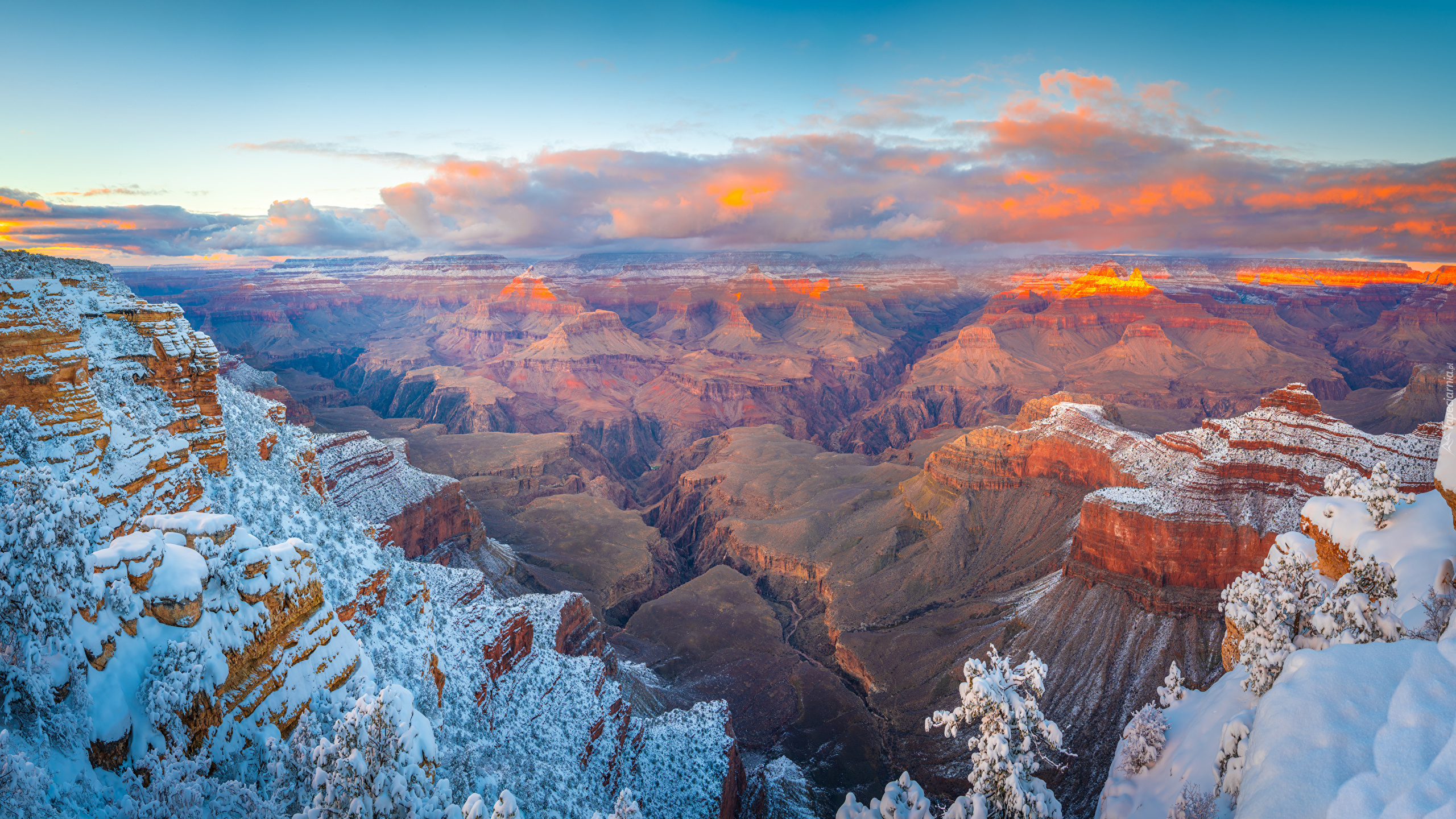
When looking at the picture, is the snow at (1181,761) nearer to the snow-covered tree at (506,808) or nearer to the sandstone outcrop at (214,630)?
the snow-covered tree at (506,808)

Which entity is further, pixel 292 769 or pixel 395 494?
pixel 395 494

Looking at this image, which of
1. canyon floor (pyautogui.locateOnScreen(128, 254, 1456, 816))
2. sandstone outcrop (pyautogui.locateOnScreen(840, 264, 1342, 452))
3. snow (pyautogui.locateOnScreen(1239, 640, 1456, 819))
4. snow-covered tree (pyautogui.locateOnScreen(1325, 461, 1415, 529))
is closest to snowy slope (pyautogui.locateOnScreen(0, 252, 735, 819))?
snow (pyautogui.locateOnScreen(1239, 640, 1456, 819))

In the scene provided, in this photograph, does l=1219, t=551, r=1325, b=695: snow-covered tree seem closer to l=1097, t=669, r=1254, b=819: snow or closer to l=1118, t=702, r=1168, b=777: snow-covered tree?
l=1097, t=669, r=1254, b=819: snow

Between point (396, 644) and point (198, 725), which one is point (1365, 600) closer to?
point (198, 725)

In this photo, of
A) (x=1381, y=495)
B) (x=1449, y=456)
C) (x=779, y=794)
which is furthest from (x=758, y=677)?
(x=1449, y=456)

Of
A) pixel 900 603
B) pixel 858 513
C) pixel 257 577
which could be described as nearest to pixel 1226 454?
pixel 900 603

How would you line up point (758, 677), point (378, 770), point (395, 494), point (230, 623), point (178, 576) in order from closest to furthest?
point (378, 770) → point (178, 576) → point (230, 623) → point (758, 677) → point (395, 494)

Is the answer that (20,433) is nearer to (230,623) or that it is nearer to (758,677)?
(230,623)
